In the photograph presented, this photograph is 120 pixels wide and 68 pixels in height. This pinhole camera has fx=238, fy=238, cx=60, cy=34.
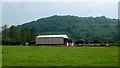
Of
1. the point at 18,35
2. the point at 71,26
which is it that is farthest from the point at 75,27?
the point at 18,35

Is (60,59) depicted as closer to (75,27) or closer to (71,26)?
(75,27)

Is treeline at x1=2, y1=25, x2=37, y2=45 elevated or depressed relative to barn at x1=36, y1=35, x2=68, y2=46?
elevated

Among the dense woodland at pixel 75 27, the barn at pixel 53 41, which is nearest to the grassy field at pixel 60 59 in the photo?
the barn at pixel 53 41

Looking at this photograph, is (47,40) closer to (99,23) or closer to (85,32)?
(85,32)

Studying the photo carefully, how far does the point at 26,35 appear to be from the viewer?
76.0 meters

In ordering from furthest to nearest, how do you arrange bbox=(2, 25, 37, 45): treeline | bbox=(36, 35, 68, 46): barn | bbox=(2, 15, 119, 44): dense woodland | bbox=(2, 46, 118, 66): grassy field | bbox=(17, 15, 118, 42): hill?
1. bbox=(17, 15, 118, 42): hill
2. bbox=(2, 15, 119, 44): dense woodland
3. bbox=(36, 35, 68, 46): barn
4. bbox=(2, 25, 37, 45): treeline
5. bbox=(2, 46, 118, 66): grassy field

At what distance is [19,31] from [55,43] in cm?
1216

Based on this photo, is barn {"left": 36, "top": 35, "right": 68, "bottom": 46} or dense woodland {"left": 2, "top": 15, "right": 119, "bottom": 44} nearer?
barn {"left": 36, "top": 35, "right": 68, "bottom": 46}

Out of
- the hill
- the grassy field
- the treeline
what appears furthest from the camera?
the hill

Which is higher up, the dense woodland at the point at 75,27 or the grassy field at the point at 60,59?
the dense woodland at the point at 75,27

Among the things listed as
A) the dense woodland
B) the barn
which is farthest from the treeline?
the dense woodland

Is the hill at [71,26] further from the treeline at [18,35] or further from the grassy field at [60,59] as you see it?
the grassy field at [60,59]

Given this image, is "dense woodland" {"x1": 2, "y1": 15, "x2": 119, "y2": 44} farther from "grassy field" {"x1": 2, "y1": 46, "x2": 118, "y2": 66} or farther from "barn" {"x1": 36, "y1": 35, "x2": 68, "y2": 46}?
"grassy field" {"x1": 2, "y1": 46, "x2": 118, "y2": 66}

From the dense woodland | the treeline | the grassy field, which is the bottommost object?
the grassy field
